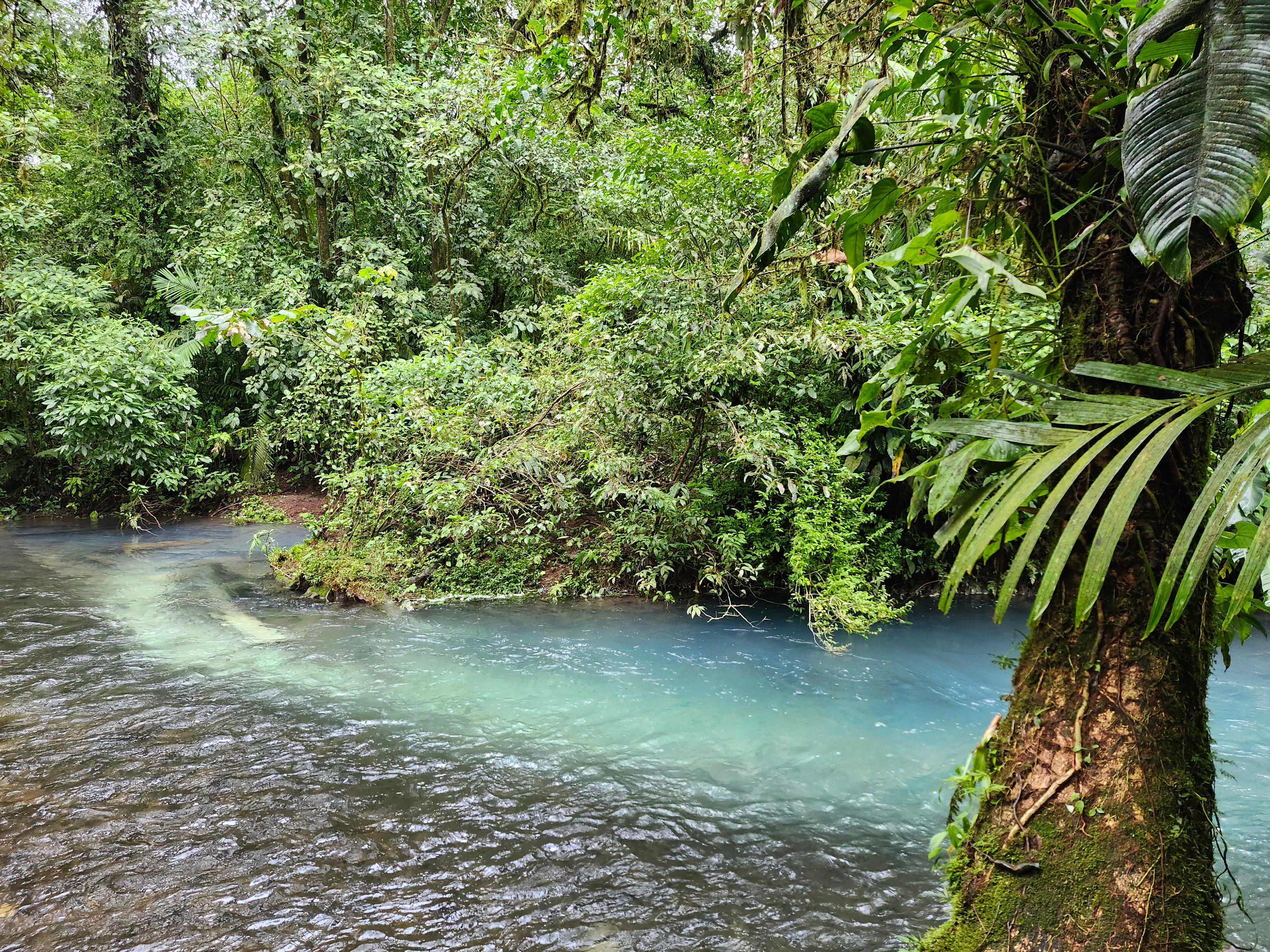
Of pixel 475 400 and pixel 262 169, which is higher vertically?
pixel 262 169

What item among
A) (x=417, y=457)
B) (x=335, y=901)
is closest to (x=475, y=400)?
(x=417, y=457)

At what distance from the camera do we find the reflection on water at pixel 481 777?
2754 mm

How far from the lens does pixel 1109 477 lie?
1.09 m

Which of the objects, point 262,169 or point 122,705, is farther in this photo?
point 262,169

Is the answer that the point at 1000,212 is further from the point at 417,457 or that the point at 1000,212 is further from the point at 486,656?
the point at 417,457

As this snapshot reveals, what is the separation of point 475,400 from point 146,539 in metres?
5.20

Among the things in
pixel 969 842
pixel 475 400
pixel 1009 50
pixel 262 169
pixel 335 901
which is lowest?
pixel 335 901

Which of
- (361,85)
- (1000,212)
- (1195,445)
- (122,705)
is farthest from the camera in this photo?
(361,85)

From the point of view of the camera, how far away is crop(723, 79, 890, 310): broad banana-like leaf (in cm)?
137

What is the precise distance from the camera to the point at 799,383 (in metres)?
6.79

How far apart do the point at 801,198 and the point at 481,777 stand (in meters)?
3.33

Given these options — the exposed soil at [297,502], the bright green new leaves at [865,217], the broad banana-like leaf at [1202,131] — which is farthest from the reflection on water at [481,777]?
the exposed soil at [297,502]

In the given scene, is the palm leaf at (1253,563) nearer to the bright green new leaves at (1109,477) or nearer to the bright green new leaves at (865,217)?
the bright green new leaves at (1109,477)

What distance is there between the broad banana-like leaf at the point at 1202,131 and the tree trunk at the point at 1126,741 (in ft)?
2.16
